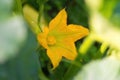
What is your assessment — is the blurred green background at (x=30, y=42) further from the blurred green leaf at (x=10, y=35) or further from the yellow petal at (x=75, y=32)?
the yellow petal at (x=75, y=32)

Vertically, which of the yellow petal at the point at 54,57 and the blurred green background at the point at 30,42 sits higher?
the blurred green background at the point at 30,42

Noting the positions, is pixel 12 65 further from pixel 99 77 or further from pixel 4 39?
pixel 99 77

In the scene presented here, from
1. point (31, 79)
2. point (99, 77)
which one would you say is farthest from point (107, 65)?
point (31, 79)

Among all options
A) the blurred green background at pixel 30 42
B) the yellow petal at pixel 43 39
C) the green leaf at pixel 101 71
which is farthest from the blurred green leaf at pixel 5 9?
the yellow petal at pixel 43 39

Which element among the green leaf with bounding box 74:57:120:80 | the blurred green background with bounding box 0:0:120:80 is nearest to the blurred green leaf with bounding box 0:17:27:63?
the blurred green background with bounding box 0:0:120:80

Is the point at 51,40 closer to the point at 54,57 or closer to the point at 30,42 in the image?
the point at 54,57
